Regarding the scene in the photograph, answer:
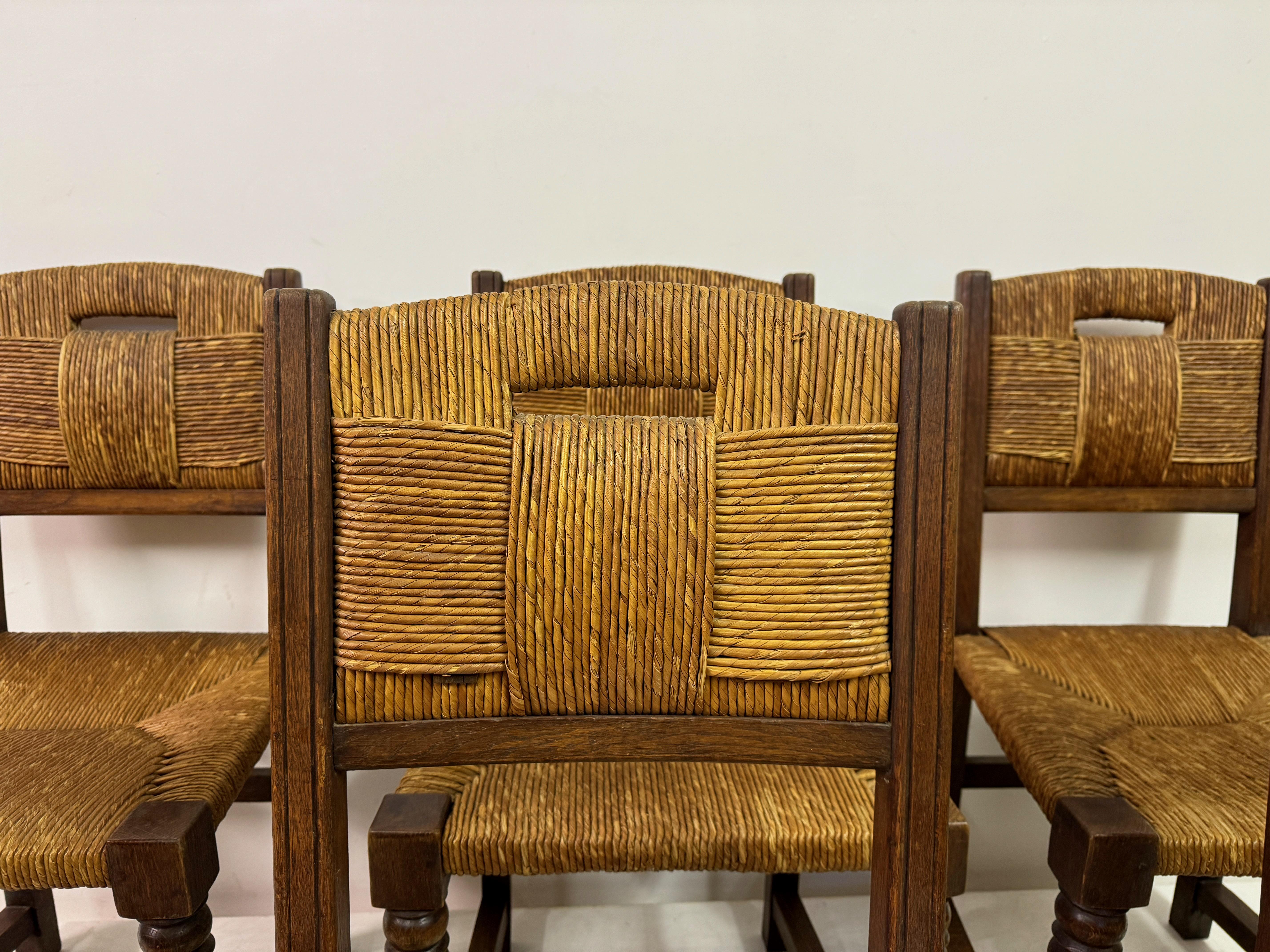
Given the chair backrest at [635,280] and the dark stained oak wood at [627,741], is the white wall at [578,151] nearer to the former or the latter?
the chair backrest at [635,280]

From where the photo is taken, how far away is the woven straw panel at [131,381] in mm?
907

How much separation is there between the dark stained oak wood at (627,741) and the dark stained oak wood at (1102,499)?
614 millimetres

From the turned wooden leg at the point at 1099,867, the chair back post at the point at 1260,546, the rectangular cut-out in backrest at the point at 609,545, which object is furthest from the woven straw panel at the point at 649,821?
the chair back post at the point at 1260,546

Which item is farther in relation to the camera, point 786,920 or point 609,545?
point 786,920

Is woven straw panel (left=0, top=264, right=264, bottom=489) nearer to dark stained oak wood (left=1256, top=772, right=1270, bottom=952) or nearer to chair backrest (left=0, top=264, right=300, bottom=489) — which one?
chair backrest (left=0, top=264, right=300, bottom=489)

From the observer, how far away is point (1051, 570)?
1185 mm

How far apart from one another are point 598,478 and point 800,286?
2.14 ft

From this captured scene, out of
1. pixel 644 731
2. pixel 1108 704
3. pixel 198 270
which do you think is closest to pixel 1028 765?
pixel 1108 704

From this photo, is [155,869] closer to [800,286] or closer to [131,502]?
[131,502]

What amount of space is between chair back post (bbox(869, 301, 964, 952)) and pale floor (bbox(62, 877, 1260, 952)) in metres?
0.75

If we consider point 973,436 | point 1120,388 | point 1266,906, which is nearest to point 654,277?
point 973,436

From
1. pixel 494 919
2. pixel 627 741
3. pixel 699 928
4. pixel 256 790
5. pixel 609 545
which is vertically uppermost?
pixel 609 545

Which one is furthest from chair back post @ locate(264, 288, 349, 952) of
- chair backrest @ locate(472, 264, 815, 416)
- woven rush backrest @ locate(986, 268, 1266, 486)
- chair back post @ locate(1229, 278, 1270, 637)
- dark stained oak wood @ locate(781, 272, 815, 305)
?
chair back post @ locate(1229, 278, 1270, 637)

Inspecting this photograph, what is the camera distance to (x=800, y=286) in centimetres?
99
